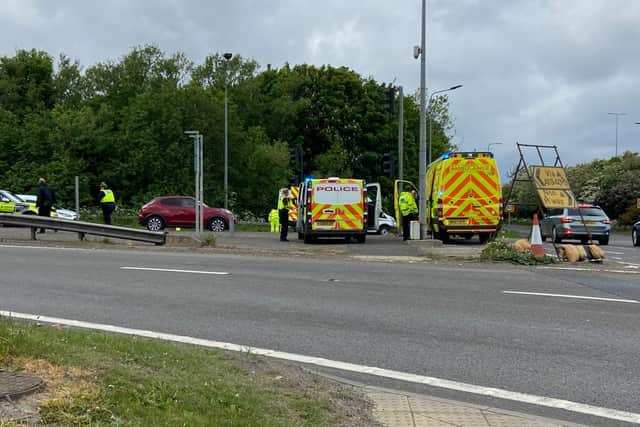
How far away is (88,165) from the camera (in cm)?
4850

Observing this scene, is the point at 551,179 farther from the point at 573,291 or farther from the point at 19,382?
the point at 19,382

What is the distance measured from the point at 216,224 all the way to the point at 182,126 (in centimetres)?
1563

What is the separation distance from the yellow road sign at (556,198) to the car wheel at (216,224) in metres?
18.7

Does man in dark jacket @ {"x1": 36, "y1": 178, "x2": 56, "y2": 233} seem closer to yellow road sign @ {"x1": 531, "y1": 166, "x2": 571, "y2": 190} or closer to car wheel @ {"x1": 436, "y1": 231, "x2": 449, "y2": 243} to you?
car wheel @ {"x1": 436, "y1": 231, "x2": 449, "y2": 243}

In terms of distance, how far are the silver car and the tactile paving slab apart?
2331 centimetres

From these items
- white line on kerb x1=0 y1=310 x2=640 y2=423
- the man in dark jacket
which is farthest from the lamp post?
white line on kerb x1=0 y1=310 x2=640 y2=423

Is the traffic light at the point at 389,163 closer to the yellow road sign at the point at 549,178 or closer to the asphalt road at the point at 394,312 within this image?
the yellow road sign at the point at 549,178

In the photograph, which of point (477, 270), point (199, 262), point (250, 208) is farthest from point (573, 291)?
point (250, 208)

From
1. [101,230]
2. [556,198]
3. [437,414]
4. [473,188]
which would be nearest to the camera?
[437,414]

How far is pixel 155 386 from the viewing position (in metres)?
4.72

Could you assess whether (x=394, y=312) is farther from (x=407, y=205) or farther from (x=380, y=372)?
(x=407, y=205)

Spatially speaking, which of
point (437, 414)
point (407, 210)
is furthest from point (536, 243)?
point (437, 414)

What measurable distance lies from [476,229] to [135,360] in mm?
17890

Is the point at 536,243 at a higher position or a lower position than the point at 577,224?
lower
